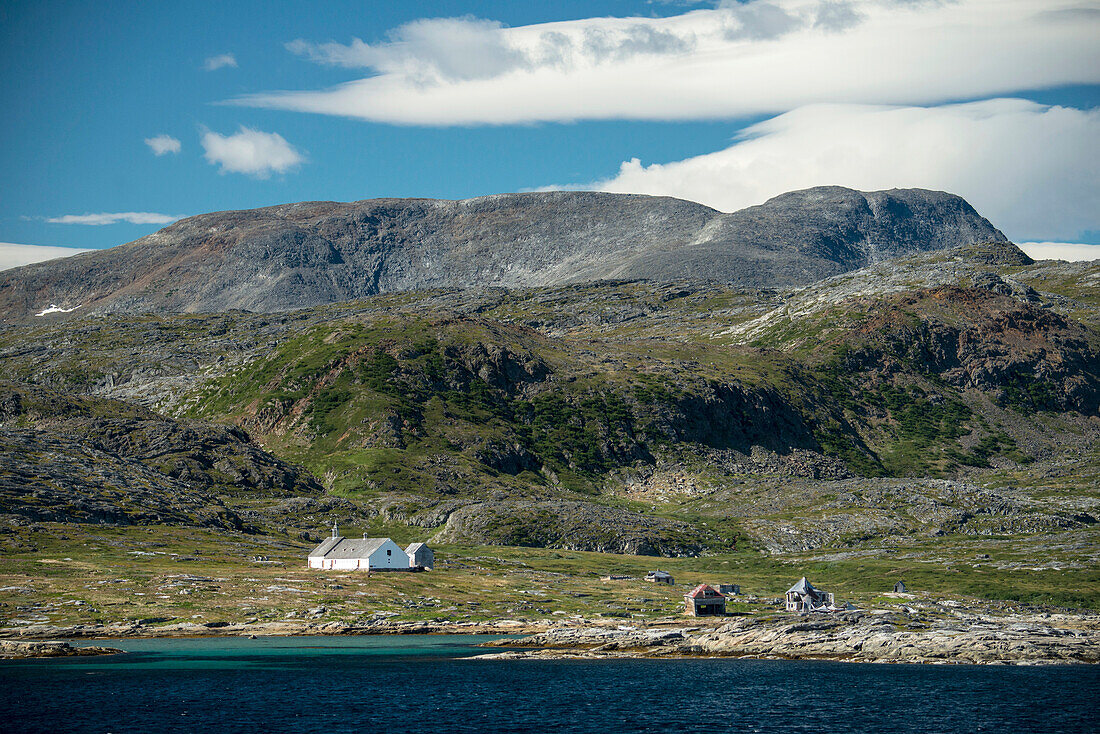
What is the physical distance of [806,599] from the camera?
455 feet

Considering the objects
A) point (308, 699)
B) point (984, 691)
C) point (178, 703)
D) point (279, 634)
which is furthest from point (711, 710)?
point (279, 634)

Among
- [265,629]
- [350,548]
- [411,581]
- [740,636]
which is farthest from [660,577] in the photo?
[265,629]

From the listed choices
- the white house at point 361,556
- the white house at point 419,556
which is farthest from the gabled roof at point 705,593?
the white house at point 361,556

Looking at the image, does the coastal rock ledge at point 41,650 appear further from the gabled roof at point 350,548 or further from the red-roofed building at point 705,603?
the red-roofed building at point 705,603

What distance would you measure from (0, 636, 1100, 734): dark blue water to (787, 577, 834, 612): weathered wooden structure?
20859 mm

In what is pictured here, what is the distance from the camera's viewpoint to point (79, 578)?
136 meters

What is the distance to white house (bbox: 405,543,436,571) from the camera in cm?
16750

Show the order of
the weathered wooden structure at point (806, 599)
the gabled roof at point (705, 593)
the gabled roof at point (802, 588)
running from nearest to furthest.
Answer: the gabled roof at point (705, 593) < the weathered wooden structure at point (806, 599) < the gabled roof at point (802, 588)

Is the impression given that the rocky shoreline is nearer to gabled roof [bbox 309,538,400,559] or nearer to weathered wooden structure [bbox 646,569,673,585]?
gabled roof [bbox 309,538,400,559]

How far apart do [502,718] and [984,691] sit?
49551mm

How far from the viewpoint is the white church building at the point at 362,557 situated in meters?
163

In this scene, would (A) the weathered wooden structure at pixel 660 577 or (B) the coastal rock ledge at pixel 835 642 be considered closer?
(B) the coastal rock ledge at pixel 835 642

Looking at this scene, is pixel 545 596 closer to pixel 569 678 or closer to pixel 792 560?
pixel 569 678

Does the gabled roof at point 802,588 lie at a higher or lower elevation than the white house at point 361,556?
lower
